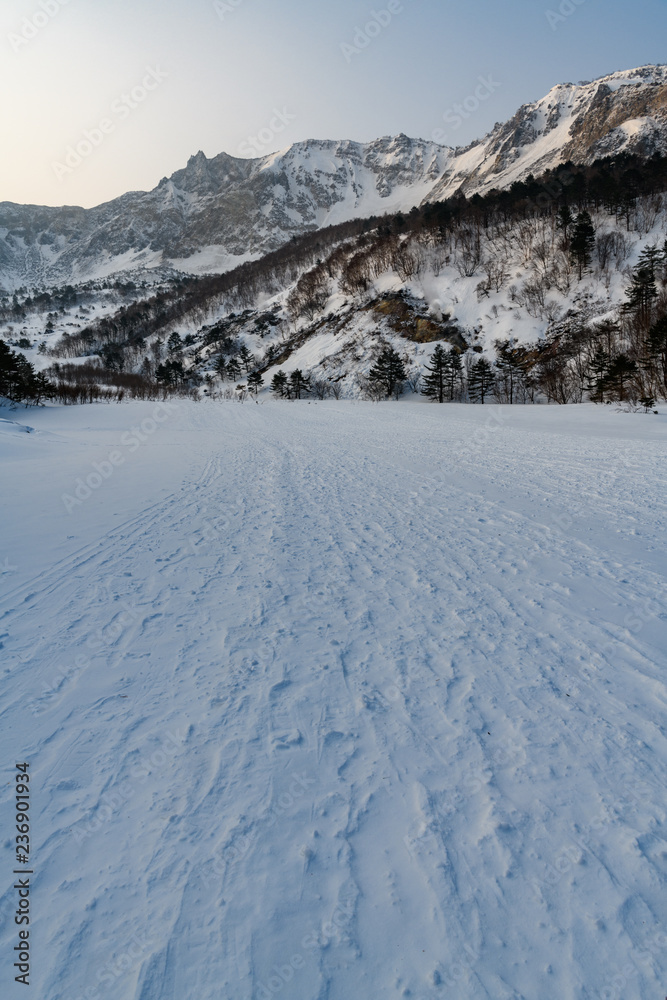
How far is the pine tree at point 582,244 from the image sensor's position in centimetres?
5953

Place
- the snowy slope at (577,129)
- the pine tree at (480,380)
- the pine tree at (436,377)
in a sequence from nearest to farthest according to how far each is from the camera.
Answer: the pine tree at (480,380) < the pine tree at (436,377) < the snowy slope at (577,129)

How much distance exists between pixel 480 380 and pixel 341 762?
2364 inches

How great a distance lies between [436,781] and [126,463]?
44.2ft

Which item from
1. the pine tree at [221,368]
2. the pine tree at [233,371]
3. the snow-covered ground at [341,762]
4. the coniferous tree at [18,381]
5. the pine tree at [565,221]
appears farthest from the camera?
the pine tree at [221,368]

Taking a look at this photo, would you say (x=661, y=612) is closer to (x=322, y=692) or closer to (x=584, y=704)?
(x=584, y=704)

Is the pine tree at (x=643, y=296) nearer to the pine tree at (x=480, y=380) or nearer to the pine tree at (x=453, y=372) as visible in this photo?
the pine tree at (x=480, y=380)

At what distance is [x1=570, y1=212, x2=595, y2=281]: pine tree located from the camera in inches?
2344

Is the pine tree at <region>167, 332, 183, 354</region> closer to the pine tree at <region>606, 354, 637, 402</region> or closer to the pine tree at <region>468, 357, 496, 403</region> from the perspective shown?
the pine tree at <region>468, 357, 496, 403</region>

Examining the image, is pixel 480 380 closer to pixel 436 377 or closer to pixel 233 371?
pixel 436 377

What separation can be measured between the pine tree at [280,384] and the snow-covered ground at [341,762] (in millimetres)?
72558

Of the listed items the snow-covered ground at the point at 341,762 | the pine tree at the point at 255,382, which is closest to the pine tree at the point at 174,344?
the pine tree at the point at 255,382

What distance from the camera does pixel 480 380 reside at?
5662 centimetres

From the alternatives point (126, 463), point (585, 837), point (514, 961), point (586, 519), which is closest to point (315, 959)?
point (514, 961)

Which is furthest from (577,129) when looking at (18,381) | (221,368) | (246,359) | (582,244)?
(18,381)
